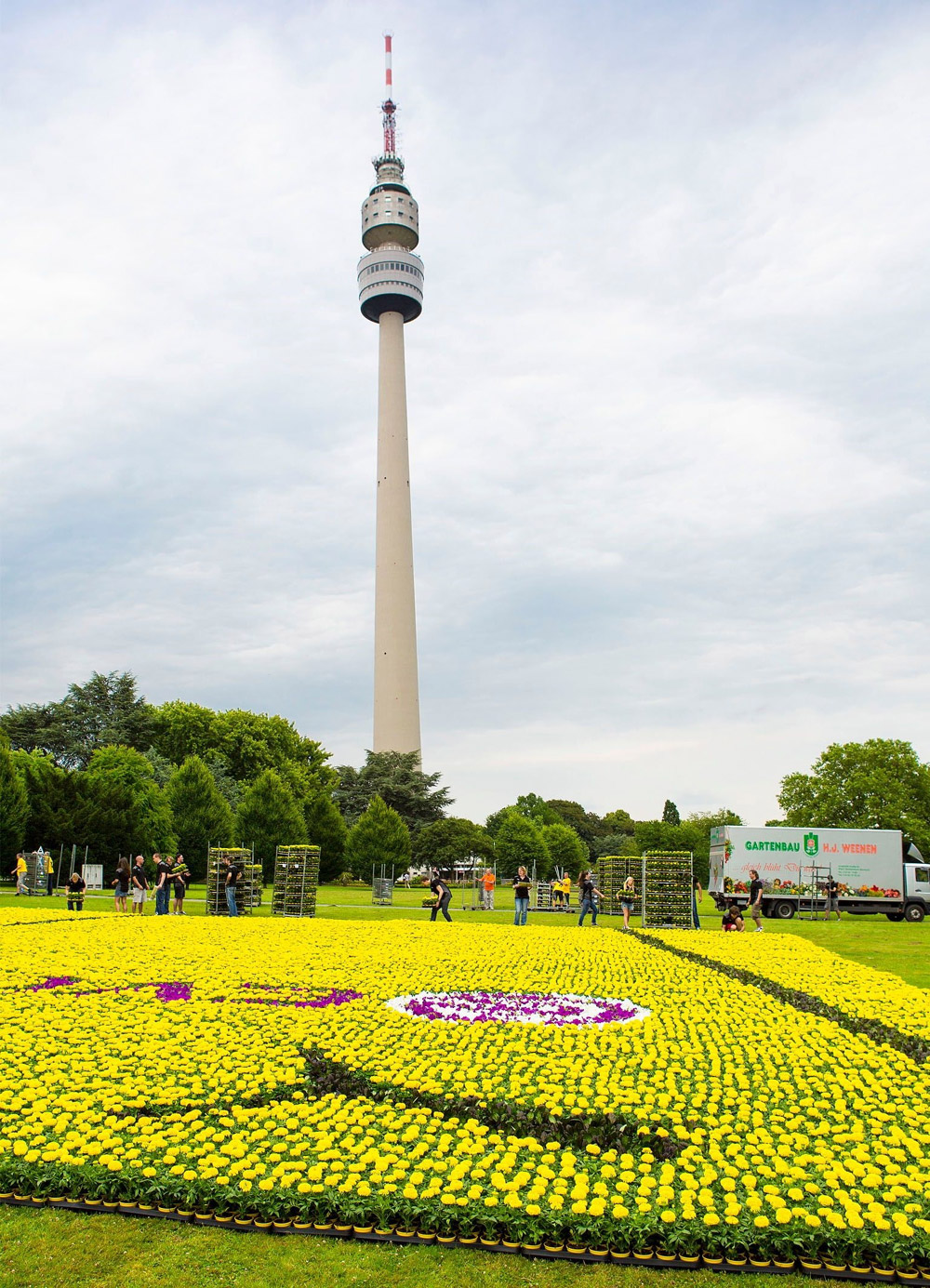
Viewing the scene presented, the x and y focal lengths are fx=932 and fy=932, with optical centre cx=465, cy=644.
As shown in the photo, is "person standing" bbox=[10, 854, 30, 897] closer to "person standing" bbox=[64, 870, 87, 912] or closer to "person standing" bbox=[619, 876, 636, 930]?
"person standing" bbox=[64, 870, 87, 912]

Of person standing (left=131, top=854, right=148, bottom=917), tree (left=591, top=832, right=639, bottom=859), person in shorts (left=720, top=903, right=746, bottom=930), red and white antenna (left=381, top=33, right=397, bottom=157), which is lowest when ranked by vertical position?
tree (left=591, top=832, right=639, bottom=859)

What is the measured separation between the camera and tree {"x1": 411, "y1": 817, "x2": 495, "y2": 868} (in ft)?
240

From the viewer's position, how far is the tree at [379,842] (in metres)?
56.4

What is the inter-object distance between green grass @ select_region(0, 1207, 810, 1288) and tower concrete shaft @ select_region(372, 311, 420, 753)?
80107 mm

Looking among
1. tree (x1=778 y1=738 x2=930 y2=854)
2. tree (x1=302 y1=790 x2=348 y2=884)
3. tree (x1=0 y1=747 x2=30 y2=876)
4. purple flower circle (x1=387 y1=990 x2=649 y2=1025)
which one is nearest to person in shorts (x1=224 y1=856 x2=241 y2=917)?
purple flower circle (x1=387 y1=990 x2=649 y2=1025)

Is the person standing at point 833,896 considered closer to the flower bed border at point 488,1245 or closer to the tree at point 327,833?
the tree at point 327,833

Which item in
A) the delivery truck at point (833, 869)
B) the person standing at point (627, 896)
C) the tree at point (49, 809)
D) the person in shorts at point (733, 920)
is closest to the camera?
the person in shorts at point (733, 920)

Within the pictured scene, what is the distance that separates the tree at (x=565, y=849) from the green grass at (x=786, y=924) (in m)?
35.8

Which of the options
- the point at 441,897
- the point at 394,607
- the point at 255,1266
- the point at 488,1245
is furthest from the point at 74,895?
the point at 394,607

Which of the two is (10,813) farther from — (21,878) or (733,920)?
(733,920)

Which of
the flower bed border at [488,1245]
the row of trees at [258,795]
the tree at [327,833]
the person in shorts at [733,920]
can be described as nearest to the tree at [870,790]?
the row of trees at [258,795]

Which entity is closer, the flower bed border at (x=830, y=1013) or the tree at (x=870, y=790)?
the flower bed border at (x=830, y=1013)

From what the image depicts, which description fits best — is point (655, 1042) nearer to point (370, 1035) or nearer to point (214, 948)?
point (370, 1035)

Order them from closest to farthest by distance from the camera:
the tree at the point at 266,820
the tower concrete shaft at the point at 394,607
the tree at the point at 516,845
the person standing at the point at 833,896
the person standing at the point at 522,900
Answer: the person standing at the point at 522,900 < the person standing at the point at 833,896 < the tree at the point at 266,820 < the tree at the point at 516,845 < the tower concrete shaft at the point at 394,607
